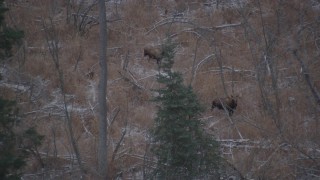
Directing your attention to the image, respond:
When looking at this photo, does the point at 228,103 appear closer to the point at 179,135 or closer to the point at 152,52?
the point at 152,52

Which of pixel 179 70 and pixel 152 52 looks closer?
pixel 179 70

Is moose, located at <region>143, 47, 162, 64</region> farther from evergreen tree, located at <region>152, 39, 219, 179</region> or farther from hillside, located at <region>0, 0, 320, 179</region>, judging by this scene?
evergreen tree, located at <region>152, 39, 219, 179</region>

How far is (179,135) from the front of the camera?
22.1ft

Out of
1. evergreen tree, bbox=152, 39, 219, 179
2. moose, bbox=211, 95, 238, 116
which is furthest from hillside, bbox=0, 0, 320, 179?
evergreen tree, bbox=152, 39, 219, 179

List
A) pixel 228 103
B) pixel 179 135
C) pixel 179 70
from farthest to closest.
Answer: pixel 179 70
pixel 228 103
pixel 179 135

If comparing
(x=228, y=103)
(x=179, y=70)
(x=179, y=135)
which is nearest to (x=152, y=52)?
(x=179, y=70)

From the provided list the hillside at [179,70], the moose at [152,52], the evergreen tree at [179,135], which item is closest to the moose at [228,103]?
the hillside at [179,70]

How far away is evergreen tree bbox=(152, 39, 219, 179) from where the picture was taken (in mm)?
6727

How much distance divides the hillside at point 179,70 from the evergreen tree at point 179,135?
536 mm

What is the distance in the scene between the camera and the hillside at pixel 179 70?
27.1 feet

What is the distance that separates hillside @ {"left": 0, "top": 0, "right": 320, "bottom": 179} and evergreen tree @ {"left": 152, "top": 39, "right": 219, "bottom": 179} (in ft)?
1.76

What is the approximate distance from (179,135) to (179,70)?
5.05 m

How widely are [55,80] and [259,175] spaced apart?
5762 millimetres

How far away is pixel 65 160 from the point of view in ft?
27.7
